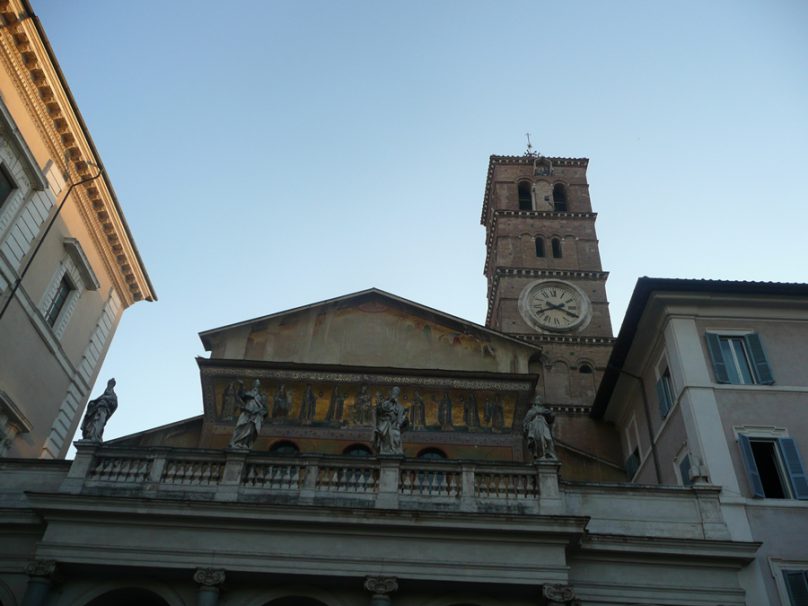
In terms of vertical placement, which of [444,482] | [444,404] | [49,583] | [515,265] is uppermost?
[515,265]

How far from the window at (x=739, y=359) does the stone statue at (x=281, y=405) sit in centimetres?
1072

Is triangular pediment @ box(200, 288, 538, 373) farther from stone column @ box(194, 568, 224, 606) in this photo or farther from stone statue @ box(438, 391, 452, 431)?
stone column @ box(194, 568, 224, 606)

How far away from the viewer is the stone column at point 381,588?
14.0 metres

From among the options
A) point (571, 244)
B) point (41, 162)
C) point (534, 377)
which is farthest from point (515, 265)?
point (41, 162)

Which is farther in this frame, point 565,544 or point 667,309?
point 667,309

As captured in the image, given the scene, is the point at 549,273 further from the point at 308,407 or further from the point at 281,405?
the point at 281,405

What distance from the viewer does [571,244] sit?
39531 millimetres

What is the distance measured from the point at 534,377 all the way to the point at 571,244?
19826 mm

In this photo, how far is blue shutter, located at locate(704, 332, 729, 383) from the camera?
17359mm

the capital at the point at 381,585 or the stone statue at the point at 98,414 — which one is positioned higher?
the stone statue at the point at 98,414

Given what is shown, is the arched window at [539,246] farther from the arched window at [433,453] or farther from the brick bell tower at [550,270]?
the arched window at [433,453]

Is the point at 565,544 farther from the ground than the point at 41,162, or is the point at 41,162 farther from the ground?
the point at 41,162

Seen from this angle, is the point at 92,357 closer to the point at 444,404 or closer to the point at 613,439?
the point at 444,404

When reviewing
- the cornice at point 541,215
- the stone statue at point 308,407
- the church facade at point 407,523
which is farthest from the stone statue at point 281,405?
the cornice at point 541,215
